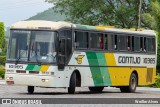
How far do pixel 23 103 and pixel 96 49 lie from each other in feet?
34.5

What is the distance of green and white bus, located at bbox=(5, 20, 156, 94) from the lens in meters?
27.1

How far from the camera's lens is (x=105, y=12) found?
77.7 m

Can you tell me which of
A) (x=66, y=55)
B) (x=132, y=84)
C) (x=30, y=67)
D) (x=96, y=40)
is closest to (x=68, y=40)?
(x=66, y=55)

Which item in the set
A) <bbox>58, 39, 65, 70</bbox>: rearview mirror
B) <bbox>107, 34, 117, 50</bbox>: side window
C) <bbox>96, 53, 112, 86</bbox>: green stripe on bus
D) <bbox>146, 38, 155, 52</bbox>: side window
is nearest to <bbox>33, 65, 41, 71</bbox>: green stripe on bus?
<bbox>58, 39, 65, 70</bbox>: rearview mirror

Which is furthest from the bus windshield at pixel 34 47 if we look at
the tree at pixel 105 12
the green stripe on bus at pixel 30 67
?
the tree at pixel 105 12

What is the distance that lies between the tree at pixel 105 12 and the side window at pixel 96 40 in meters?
44.2

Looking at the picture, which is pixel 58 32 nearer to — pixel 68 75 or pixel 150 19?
pixel 68 75

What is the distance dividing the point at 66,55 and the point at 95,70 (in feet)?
9.01

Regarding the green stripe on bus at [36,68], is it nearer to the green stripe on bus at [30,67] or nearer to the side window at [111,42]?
Answer: the green stripe on bus at [30,67]

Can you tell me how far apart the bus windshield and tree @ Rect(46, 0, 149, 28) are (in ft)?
157

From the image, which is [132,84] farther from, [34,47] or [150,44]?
[34,47]

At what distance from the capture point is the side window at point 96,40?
29.9 m

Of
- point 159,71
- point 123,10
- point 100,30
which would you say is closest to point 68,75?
point 100,30

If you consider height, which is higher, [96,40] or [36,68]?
[96,40]
